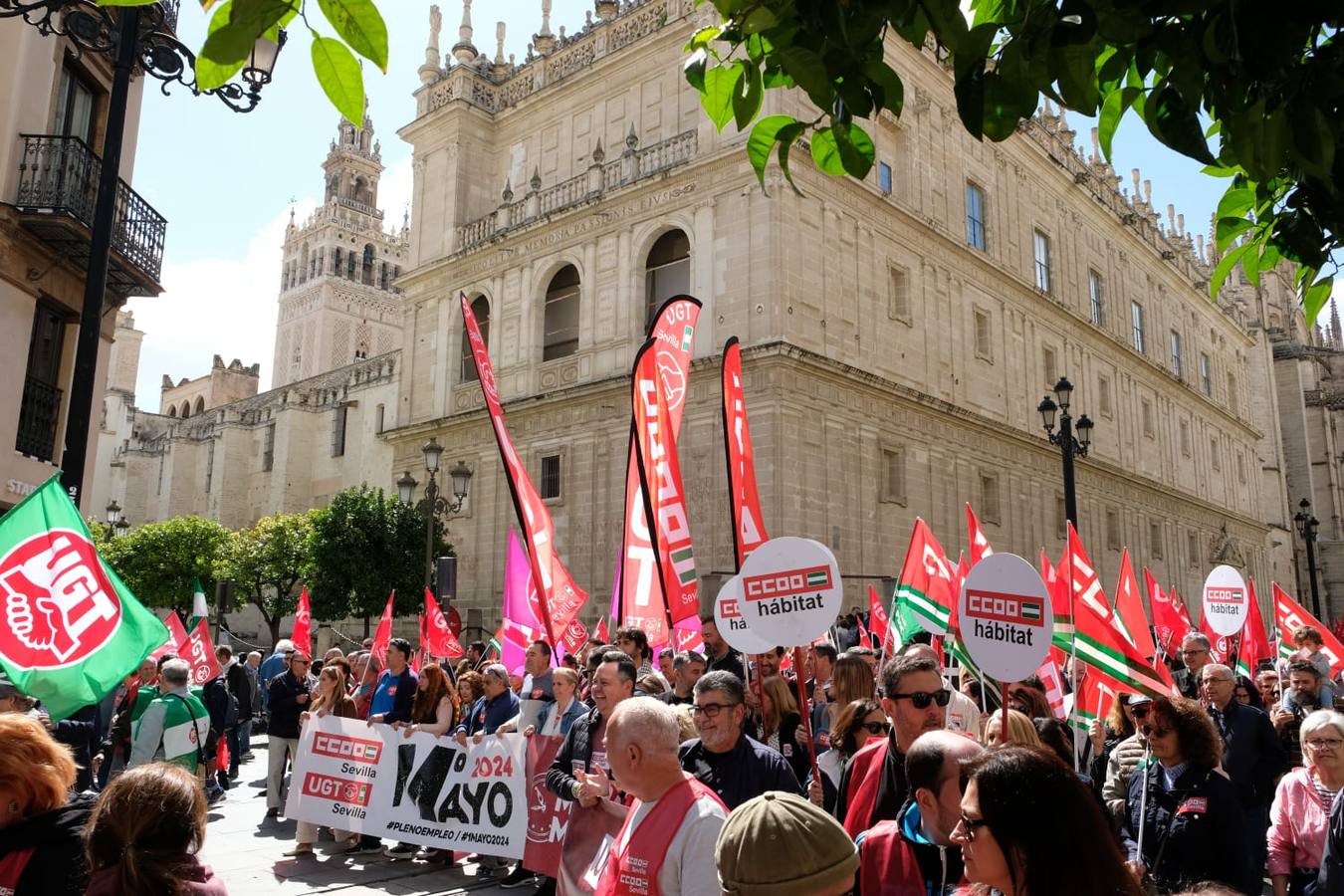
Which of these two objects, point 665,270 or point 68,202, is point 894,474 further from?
point 68,202

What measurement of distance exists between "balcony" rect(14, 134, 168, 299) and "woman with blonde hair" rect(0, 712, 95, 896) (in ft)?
36.9

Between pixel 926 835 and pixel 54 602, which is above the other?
pixel 54 602

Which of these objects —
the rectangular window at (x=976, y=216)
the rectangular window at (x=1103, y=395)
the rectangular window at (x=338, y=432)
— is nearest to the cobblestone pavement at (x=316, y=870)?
the rectangular window at (x=976, y=216)

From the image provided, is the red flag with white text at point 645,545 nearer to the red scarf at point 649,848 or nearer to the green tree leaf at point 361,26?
the red scarf at point 649,848

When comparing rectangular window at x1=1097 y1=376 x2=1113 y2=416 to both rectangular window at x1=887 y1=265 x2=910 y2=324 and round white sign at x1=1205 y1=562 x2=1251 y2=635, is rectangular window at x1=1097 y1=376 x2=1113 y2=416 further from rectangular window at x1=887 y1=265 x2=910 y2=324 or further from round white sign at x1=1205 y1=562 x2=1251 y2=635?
round white sign at x1=1205 y1=562 x2=1251 y2=635

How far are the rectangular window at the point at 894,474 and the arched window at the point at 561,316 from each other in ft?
28.6

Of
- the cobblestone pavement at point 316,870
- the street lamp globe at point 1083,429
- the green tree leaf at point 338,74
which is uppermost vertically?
the street lamp globe at point 1083,429

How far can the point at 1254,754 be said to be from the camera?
20.9 ft

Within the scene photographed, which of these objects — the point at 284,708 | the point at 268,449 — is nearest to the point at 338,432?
the point at 268,449

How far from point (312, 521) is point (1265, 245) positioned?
2874cm

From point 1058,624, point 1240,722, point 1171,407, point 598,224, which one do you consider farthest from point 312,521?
point 1171,407

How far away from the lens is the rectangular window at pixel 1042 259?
108 ft

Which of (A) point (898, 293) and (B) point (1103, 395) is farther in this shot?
(B) point (1103, 395)

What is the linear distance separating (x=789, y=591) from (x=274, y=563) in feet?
97.3
